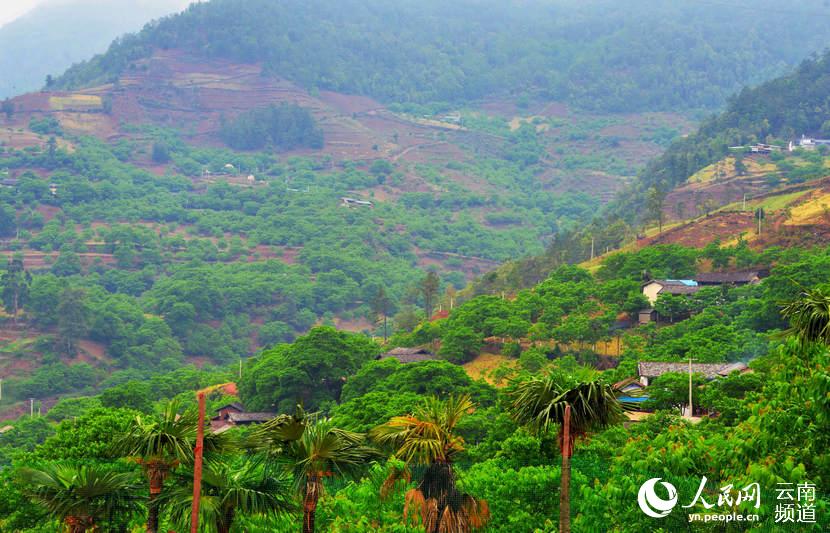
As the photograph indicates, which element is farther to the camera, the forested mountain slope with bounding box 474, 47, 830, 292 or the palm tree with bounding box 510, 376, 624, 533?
the forested mountain slope with bounding box 474, 47, 830, 292

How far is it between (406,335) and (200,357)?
5727cm

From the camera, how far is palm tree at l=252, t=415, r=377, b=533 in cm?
2298

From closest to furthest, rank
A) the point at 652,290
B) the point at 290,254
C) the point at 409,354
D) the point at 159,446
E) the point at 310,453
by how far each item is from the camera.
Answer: the point at 310,453 < the point at 159,446 < the point at 409,354 < the point at 652,290 < the point at 290,254

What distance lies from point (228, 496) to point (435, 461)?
4.19 meters

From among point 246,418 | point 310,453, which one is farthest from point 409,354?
point 310,453

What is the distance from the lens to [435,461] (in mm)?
23734

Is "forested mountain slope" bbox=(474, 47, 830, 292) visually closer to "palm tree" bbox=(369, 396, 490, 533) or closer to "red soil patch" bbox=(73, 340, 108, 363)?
"red soil patch" bbox=(73, 340, 108, 363)

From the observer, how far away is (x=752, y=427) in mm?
23297

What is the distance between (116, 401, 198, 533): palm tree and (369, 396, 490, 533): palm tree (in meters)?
3.94

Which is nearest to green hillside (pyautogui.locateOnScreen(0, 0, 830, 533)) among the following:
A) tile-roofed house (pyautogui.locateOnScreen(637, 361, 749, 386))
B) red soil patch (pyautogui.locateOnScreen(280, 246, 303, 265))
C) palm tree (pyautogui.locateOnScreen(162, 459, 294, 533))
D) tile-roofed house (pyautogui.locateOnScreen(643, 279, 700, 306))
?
palm tree (pyautogui.locateOnScreen(162, 459, 294, 533))

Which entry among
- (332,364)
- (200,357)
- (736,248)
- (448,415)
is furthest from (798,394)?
(200,357)

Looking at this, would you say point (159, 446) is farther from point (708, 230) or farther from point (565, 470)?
point (708, 230)

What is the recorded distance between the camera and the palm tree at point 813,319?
22.7 meters

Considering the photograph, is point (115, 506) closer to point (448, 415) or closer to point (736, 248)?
point (448, 415)
